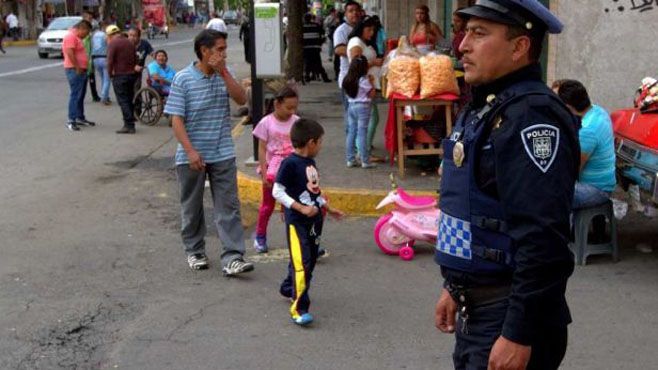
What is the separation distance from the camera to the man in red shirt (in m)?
14.2

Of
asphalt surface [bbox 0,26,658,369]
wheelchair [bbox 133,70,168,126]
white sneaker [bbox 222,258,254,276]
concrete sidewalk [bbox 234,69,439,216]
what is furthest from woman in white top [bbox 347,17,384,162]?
wheelchair [bbox 133,70,168,126]

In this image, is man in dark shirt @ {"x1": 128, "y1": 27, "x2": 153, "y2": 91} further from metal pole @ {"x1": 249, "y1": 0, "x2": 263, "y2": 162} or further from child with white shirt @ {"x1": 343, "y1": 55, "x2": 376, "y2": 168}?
child with white shirt @ {"x1": 343, "y1": 55, "x2": 376, "y2": 168}

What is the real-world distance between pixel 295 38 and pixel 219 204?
40.3ft

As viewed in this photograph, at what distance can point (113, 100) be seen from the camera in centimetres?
1853

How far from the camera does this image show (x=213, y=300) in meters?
5.81

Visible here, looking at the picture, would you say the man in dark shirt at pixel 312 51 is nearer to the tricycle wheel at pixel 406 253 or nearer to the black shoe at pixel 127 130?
the black shoe at pixel 127 130

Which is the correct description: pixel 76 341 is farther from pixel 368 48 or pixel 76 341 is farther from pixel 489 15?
pixel 368 48

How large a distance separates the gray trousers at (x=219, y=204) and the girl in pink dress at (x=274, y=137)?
300 mm

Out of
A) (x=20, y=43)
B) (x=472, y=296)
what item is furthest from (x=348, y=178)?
(x=20, y=43)

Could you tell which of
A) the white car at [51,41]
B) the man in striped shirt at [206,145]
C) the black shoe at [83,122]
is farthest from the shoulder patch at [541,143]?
the white car at [51,41]

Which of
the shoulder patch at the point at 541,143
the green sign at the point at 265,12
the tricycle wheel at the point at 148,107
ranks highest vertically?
the green sign at the point at 265,12

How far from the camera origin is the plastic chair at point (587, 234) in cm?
641

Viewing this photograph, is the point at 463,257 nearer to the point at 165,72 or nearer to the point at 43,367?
the point at 43,367

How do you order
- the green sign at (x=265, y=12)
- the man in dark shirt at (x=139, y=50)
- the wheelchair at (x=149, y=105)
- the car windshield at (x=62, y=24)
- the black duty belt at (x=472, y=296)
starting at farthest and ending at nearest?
the car windshield at (x=62, y=24) < the man in dark shirt at (x=139, y=50) < the wheelchair at (x=149, y=105) < the green sign at (x=265, y=12) < the black duty belt at (x=472, y=296)
